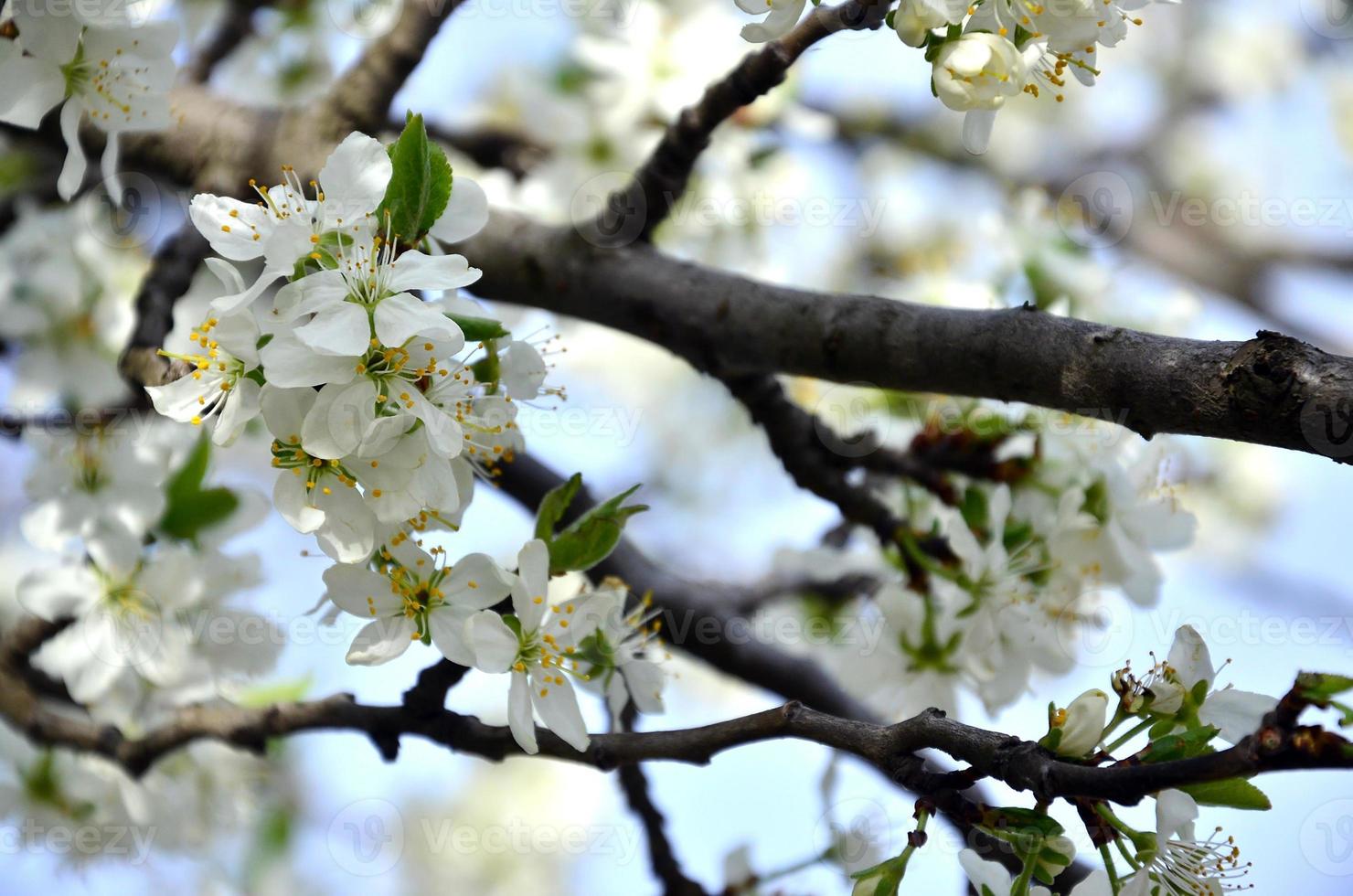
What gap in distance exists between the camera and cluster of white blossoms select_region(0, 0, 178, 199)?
1488 millimetres

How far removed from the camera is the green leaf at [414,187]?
1094 mm

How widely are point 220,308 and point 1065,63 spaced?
102cm

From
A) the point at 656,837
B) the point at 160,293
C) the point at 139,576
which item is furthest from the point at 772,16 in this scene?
the point at 139,576

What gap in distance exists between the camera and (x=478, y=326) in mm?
1139

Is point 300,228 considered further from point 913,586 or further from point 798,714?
point 913,586

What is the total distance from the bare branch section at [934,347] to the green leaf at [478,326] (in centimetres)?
50

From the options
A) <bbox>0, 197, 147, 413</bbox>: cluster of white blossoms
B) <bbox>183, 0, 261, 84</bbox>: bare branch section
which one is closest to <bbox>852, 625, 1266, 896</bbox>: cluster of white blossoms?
<bbox>0, 197, 147, 413</bbox>: cluster of white blossoms

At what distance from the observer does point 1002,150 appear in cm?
566

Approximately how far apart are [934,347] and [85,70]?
46.7 inches

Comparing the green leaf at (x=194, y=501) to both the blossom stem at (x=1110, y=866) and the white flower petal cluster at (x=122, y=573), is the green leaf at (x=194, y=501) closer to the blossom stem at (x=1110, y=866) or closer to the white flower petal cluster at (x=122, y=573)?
the white flower petal cluster at (x=122, y=573)

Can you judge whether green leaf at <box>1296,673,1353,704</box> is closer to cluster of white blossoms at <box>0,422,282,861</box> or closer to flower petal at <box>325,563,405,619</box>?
flower petal at <box>325,563,405,619</box>

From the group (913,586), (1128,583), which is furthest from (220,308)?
(1128,583)

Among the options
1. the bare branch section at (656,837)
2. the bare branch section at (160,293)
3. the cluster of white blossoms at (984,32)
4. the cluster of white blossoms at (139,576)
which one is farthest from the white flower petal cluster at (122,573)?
the cluster of white blossoms at (984,32)

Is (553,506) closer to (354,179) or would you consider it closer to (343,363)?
(343,363)
